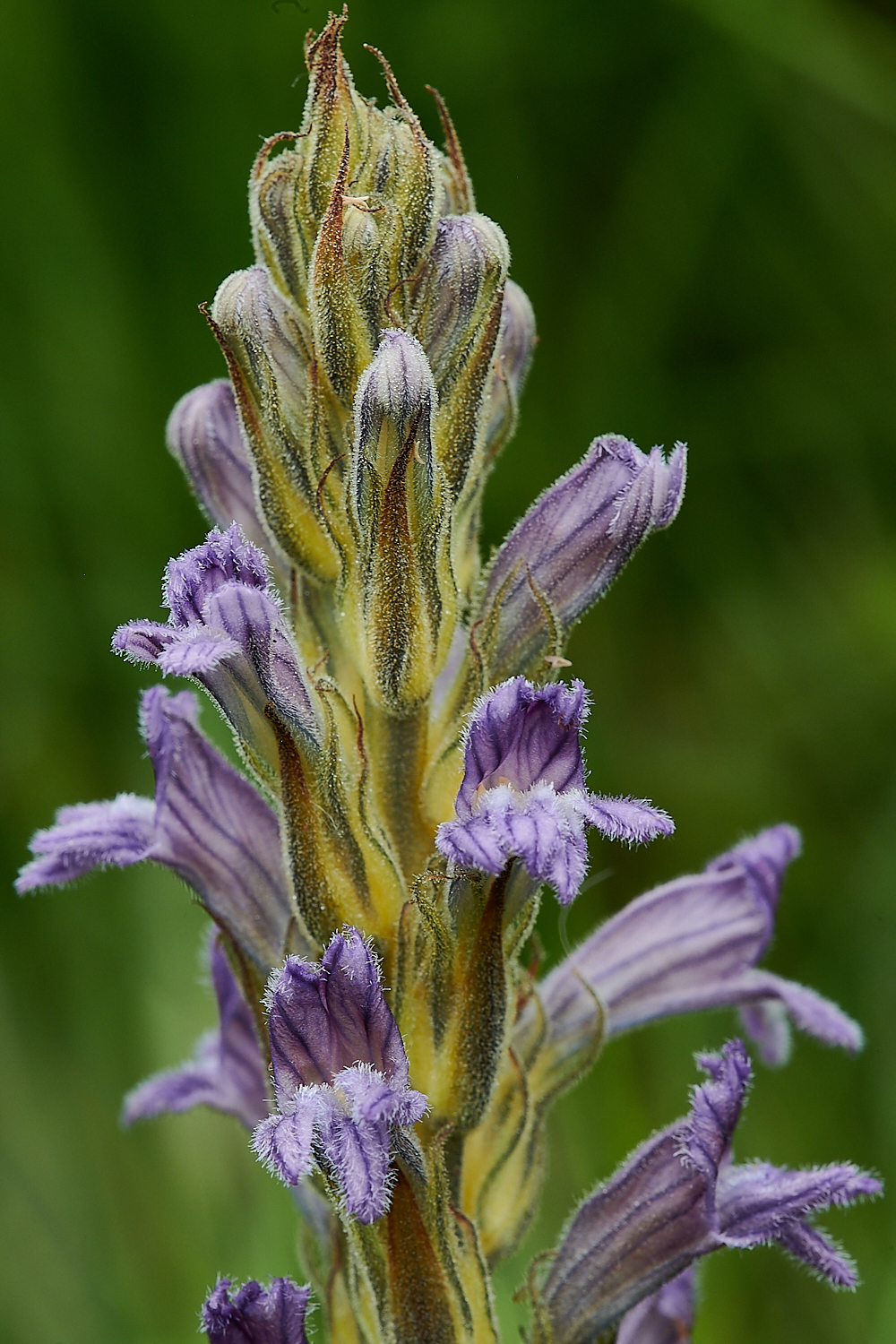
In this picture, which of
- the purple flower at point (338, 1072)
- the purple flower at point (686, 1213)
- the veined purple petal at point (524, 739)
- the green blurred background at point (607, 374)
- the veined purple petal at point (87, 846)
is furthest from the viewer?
the green blurred background at point (607, 374)

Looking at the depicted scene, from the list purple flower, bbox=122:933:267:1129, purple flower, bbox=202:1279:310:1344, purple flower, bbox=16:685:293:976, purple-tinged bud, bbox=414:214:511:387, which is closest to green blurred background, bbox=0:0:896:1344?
purple flower, bbox=122:933:267:1129

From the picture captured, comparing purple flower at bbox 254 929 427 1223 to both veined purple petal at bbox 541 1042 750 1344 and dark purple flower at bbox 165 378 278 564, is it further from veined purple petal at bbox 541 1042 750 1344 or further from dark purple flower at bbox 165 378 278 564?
dark purple flower at bbox 165 378 278 564

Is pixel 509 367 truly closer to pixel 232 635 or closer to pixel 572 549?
pixel 572 549

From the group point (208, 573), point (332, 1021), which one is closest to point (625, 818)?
point (332, 1021)

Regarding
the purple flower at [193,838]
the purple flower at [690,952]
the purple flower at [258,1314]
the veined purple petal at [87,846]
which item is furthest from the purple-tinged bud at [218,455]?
the purple flower at [258,1314]

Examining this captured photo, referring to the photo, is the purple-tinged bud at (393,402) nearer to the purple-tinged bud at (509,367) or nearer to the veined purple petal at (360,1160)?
the purple-tinged bud at (509,367)
